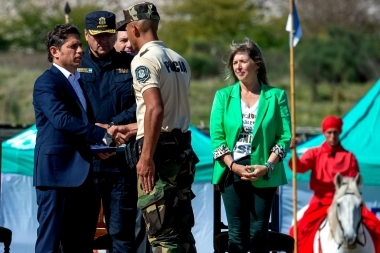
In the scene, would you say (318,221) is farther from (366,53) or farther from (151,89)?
(366,53)

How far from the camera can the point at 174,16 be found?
4138 centimetres

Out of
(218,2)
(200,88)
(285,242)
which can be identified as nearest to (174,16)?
(218,2)

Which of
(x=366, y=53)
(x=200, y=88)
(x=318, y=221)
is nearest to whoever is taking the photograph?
(x=318, y=221)

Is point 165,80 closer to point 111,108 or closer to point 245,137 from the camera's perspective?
point 111,108

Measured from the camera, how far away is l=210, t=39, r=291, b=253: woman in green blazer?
241 inches

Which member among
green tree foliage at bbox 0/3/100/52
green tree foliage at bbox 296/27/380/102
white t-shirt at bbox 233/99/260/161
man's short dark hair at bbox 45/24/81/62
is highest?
green tree foliage at bbox 0/3/100/52

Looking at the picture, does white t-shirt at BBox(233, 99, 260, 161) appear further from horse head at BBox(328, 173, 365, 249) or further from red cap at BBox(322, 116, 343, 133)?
red cap at BBox(322, 116, 343, 133)

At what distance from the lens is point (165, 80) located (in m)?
5.23

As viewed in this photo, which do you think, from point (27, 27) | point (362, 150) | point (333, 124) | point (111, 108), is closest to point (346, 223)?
point (333, 124)

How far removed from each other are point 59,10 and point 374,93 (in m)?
25.6

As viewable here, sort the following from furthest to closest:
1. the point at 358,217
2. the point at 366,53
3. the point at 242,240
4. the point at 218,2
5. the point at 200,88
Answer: the point at 218,2 → the point at 366,53 → the point at 200,88 → the point at 358,217 → the point at 242,240

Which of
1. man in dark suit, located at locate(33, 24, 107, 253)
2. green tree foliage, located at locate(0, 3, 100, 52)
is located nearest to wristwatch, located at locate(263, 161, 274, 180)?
man in dark suit, located at locate(33, 24, 107, 253)

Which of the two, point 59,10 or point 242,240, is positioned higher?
point 59,10

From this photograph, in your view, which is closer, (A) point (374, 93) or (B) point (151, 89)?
(B) point (151, 89)
